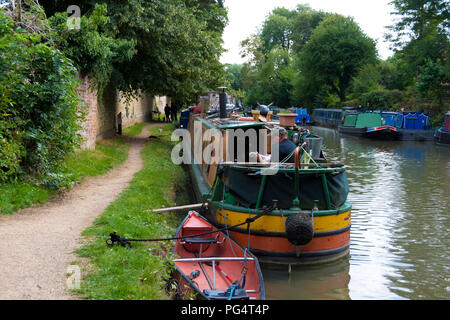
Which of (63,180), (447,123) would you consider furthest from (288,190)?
(447,123)

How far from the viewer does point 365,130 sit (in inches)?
1251

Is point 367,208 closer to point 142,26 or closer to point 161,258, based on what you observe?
point 161,258

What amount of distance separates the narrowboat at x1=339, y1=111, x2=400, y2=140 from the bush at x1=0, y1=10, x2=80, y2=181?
81.1 ft

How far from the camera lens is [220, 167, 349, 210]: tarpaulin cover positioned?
7.63 m

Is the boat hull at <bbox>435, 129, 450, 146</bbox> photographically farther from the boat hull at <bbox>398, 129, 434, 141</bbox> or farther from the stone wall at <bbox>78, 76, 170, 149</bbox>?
the stone wall at <bbox>78, 76, 170, 149</bbox>

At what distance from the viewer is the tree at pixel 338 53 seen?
46.6 metres

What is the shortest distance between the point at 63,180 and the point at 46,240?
2889 millimetres

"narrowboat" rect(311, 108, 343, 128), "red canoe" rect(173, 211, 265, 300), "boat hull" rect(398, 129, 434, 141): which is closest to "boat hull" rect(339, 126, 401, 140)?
"boat hull" rect(398, 129, 434, 141)

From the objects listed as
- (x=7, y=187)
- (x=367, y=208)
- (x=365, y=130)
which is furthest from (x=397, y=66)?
(x=7, y=187)

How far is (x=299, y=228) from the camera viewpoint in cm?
696

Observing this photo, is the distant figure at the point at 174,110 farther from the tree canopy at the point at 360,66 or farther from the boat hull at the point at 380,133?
the tree canopy at the point at 360,66

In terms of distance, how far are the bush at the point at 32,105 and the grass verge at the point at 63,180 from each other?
26cm

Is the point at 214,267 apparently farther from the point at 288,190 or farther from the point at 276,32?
the point at 276,32

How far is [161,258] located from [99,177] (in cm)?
555
